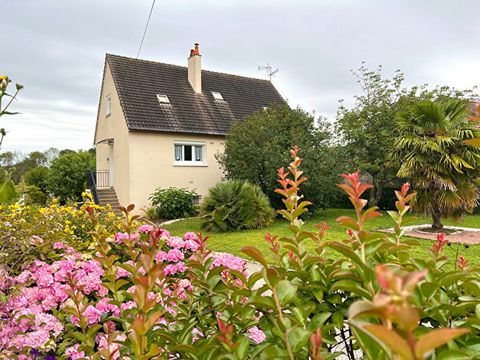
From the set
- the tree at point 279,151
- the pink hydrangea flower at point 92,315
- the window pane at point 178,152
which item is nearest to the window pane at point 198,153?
the window pane at point 178,152

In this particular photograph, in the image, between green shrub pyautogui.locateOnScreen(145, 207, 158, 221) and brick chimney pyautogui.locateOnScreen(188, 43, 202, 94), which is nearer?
green shrub pyautogui.locateOnScreen(145, 207, 158, 221)

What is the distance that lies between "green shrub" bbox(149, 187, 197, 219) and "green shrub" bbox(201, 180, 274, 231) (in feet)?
11.5

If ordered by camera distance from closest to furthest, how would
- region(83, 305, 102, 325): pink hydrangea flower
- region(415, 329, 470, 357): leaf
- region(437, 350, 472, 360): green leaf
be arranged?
region(415, 329, 470, 357): leaf, region(437, 350, 472, 360): green leaf, region(83, 305, 102, 325): pink hydrangea flower

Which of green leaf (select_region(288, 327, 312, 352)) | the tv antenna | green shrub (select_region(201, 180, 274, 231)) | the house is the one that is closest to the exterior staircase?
the house

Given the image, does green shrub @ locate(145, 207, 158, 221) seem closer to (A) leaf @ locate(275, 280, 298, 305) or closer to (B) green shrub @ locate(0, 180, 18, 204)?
(B) green shrub @ locate(0, 180, 18, 204)

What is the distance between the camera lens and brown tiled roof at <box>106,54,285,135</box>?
54.8 ft

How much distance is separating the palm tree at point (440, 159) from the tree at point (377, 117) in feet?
17.2

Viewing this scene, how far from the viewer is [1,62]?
6.57ft

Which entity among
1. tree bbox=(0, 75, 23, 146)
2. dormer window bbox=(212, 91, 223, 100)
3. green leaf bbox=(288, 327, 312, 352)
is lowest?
green leaf bbox=(288, 327, 312, 352)

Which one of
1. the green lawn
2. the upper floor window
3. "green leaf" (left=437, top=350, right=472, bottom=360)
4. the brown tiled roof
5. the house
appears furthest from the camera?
the upper floor window

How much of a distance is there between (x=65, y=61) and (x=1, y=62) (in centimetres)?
1366

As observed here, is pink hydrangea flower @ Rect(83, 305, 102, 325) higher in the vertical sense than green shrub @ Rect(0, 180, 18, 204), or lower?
lower

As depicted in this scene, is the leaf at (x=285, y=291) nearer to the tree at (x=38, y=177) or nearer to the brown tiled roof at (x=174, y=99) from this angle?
the brown tiled roof at (x=174, y=99)

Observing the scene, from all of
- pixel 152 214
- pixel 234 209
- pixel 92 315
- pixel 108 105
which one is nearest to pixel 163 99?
pixel 108 105
